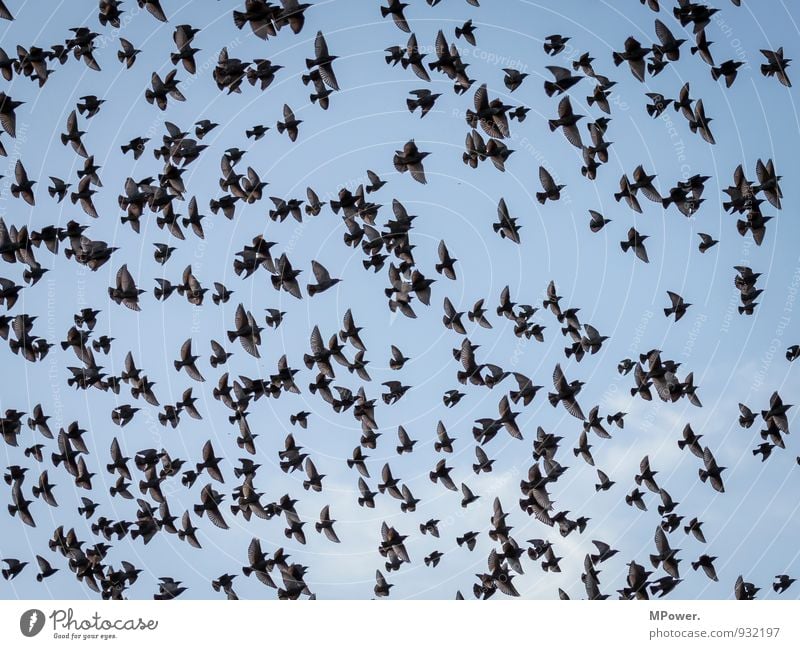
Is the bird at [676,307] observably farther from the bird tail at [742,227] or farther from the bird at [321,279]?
the bird at [321,279]

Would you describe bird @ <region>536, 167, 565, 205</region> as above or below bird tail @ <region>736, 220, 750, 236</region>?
above

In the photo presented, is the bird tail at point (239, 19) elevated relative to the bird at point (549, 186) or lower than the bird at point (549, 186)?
elevated

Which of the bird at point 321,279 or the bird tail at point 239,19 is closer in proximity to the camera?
the bird tail at point 239,19

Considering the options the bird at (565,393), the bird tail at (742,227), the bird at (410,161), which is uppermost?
the bird at (410,161)

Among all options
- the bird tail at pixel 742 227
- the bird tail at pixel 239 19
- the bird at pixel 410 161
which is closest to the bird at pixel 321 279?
the bird at pixel 410 161

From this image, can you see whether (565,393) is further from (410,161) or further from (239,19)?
(239,19)

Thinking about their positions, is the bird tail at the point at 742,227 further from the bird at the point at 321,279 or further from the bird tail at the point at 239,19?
the bird tail at the point at 239,19

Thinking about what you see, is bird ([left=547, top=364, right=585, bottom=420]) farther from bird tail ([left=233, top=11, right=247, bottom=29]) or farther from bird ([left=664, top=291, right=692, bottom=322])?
bird tail ([left=233, top=11, right=247, bottom=29])

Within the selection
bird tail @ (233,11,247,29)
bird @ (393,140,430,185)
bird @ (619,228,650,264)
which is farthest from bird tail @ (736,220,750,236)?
bird tail @ (233,11,247,29)

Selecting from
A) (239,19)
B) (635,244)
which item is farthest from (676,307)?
(239,19)

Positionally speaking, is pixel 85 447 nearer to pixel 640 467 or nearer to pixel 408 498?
pixel 408 498
